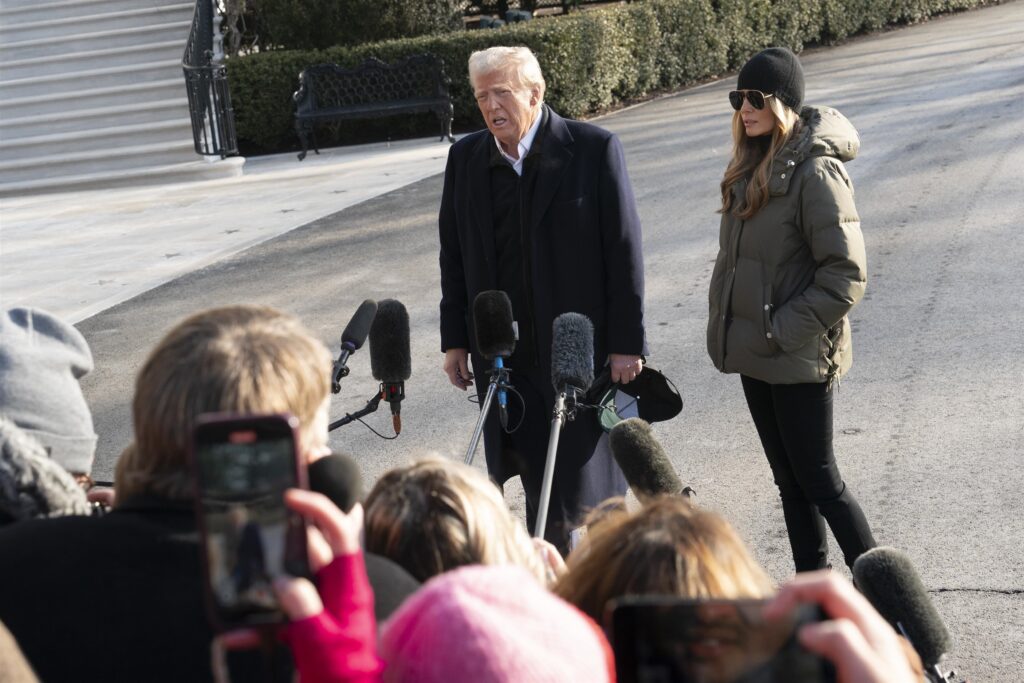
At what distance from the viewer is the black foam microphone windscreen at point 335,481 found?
182cm

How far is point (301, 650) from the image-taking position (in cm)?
162

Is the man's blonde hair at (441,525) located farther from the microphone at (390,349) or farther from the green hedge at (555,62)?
the green hedge at (555,62)

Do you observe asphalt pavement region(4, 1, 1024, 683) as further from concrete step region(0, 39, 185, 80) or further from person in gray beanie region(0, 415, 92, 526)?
concrete step region(0, 39, 185, 80)

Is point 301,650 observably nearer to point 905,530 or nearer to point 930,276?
point 905,530

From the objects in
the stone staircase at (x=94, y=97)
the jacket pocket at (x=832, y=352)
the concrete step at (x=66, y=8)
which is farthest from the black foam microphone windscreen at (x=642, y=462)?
the concrete step at (x=66, y=8)

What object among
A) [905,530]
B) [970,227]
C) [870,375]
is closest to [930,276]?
[970,227]

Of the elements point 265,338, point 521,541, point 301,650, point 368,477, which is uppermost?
point 265,338

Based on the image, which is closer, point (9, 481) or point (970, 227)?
point (9, 481)

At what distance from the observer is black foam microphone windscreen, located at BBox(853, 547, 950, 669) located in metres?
2.51

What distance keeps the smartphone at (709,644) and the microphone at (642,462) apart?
1.52m

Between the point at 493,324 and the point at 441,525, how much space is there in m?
1.84

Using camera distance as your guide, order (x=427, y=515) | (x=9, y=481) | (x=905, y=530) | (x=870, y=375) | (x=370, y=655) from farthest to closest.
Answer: (x=870, y=375), (x=905, y=530), (x=9, y=481), (x=427, y=515), (x=370, y=655)

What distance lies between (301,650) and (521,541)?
66 cm

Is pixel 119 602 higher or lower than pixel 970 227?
higher
